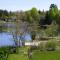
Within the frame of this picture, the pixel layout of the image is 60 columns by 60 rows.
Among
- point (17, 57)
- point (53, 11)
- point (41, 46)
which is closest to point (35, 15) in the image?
point (53, 11)

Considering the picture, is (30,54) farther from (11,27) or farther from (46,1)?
(46,1)

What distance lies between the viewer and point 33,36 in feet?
10.4

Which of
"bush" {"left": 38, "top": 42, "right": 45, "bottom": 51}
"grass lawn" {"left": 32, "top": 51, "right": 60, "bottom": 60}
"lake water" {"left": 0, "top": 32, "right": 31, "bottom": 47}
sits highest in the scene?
"lake water" {"left": 0, "top": 32, "right": 31, "bottom": 47}

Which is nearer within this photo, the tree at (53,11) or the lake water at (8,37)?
the lake water at (8,37)

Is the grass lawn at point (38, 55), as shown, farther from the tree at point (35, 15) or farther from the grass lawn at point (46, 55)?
the tree at point (35, 15)

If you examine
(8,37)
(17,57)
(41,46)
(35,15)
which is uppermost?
(35,15)

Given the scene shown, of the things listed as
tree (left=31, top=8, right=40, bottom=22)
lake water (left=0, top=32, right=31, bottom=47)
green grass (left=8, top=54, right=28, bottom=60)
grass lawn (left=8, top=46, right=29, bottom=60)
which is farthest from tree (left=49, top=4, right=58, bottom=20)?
green grass (left=8, top=54, right=28, bottom=60)

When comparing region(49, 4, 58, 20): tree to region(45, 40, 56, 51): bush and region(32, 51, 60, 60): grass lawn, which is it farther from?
region(32, 51, 60, 60): grass lawn

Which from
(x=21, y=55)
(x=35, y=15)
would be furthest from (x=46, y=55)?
(x=35, y=15)

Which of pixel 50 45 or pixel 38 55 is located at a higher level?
pixel 50 45

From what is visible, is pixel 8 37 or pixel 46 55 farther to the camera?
pixel 46 55

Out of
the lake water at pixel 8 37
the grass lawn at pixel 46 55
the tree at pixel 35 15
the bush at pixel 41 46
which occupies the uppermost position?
the tree at pixel 35 15

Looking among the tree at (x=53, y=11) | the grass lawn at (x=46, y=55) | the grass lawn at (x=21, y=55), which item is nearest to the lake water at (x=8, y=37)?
the grass lawn at (x=21, y=55)

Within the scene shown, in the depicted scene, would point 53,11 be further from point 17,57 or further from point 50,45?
point 17,57
